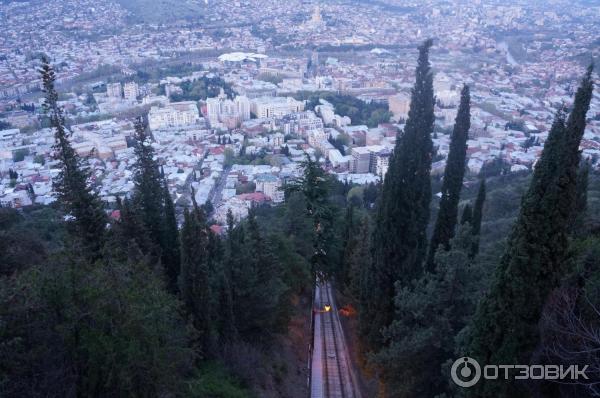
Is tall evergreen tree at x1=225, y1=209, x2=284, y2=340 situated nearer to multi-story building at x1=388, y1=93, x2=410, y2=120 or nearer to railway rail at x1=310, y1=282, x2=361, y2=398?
railway rail at x1=310, y1=282, x2=361, y2=398

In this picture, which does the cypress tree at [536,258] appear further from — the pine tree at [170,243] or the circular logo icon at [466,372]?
the pine tree at [170,243]

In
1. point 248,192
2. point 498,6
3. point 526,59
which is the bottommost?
point 248,192

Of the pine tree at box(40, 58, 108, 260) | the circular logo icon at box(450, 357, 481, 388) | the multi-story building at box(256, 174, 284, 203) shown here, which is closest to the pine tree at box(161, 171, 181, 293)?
the pine tree at box(40, 58, 108, 260)

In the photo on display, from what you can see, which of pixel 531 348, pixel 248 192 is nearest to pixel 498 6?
pixel 248 192

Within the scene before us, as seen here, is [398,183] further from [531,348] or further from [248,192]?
[248,192]

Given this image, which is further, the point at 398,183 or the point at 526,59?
the point at 526,59

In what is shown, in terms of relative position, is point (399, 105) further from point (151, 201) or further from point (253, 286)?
point (253, 286)

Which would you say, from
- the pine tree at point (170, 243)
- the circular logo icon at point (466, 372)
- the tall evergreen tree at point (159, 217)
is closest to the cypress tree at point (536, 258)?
the circular logo icon at point (466, 372)
